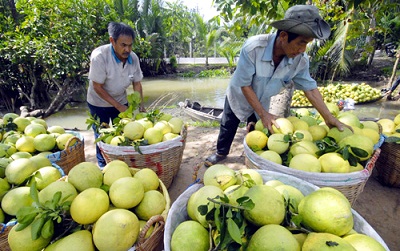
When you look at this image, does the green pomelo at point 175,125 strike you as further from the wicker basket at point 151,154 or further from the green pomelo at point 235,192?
the green pomelo at point 235,192

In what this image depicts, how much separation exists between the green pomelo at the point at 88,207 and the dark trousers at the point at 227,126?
1907 mm

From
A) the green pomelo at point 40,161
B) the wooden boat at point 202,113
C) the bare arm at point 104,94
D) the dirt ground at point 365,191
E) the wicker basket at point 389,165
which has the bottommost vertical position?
the wooden boat at point 202,113

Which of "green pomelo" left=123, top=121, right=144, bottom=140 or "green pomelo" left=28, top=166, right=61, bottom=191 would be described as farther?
"green pomelo" left=123, top=121, right=144, bottom=140

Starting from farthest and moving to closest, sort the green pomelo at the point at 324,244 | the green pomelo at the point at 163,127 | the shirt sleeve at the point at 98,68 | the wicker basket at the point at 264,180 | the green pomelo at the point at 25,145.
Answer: the shirt sleeve at the point at 98,68 → the green pomelo at the point at 163,127 → the green pomelo at the point at 25,145 → the wicker basket at the point at 264,180 → the green pomelo at the point at 324,244

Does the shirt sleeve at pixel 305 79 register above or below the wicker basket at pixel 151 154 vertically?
above

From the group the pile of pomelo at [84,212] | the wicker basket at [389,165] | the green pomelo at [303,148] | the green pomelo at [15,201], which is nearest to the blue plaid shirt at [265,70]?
the green pomelo at [303,148]

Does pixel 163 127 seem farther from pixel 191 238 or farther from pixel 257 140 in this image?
pixel 191 238

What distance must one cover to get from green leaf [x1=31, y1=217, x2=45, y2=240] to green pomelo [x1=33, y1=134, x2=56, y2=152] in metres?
1.44

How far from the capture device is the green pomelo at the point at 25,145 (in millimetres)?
2408

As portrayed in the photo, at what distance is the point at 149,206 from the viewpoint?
5.07ft

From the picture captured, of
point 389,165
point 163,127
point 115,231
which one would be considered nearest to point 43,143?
point 163,127

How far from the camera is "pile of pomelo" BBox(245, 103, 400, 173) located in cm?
171

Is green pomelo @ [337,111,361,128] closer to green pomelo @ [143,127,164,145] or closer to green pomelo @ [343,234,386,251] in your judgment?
green pomelo @ [343,234,386,251]

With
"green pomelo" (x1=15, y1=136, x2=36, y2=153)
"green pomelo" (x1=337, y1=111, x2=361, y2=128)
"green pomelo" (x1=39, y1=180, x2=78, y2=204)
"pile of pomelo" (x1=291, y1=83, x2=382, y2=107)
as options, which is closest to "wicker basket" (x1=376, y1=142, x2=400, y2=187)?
"green pomelo" (x1=337, y1=111, x2=361, y2=128)
